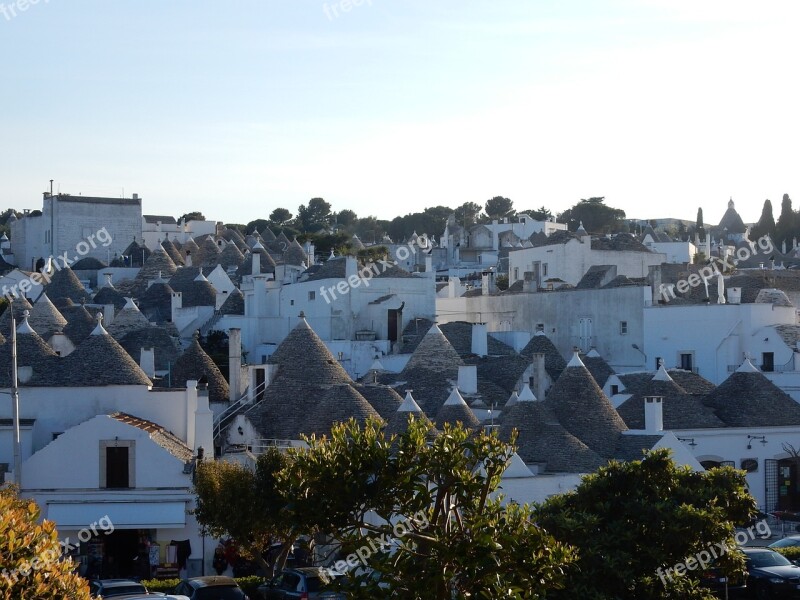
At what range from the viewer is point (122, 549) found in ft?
110

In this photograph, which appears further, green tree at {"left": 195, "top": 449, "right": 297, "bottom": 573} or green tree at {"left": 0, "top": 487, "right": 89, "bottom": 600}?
green tree at {"left": 195, "top": 449, "right": 297, "bottom": 573}

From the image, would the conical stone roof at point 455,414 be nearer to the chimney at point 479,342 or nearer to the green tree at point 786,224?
the chimney at point 479,342

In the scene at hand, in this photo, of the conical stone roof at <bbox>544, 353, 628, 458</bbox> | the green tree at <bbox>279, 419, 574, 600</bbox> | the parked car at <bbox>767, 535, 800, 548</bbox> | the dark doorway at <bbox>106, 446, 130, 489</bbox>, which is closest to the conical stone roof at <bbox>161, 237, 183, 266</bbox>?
the conical stone roof at <bbox>544, 353, 628, 458</bbox>

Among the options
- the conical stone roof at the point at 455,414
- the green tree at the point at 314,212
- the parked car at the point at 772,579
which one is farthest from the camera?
the green tree at the point at 314,212

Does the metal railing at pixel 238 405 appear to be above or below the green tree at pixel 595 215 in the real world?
below

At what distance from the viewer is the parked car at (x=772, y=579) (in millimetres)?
27234

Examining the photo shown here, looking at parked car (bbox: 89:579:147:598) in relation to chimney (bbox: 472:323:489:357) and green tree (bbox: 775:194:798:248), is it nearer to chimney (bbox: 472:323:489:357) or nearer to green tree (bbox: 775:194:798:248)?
chimney (bbox: 472:323:489:357)

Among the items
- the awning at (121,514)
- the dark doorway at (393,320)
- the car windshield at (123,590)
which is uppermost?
the dark doorway at (393,320)

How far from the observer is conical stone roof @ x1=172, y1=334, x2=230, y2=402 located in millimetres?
45500

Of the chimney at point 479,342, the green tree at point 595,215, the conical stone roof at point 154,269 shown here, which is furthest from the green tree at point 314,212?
the chimney at point 479,342

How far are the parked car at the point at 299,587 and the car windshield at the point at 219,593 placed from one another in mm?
835

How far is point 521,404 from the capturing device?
38500 mm

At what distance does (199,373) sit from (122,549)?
13.2 m

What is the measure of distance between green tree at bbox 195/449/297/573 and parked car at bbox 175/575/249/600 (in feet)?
7.70
